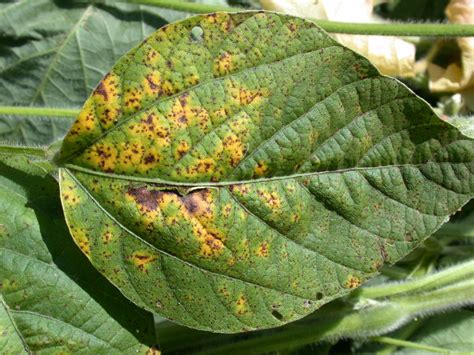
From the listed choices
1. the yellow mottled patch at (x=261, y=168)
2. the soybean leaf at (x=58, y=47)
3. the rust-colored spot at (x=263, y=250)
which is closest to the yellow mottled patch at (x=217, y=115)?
the yellow mottled patch at (x=261, y=168)

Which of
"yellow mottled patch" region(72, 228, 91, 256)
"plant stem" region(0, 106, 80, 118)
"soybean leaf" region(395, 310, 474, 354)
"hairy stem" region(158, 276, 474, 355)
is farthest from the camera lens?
"soybean leaf" region(395, 310, 474, 354)

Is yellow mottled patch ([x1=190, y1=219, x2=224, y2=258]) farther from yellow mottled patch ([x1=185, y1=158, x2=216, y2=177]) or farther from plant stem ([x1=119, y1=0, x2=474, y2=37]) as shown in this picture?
plant stem ([x1=119, y1=0, x2=474, y2=37])

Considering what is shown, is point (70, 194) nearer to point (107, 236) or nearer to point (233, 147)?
point (107, 236)

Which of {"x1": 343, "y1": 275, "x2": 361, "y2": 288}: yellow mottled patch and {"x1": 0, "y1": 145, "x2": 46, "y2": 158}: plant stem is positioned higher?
{"x1": 0, "y1": 145, "x2": 46, "y2": 158}: plant stem

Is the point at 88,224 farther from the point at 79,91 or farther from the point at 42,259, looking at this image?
the point at 79,91

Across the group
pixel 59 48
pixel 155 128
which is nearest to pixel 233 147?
pixel 155 128

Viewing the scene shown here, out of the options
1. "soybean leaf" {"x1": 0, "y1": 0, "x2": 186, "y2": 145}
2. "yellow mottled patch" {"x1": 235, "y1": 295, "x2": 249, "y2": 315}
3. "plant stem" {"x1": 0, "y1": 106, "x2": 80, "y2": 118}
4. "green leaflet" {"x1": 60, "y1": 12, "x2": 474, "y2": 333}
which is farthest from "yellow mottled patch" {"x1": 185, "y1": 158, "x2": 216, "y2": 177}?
"soybean leaf" {"x1": 0, "y1": 0, "x2": 186, "y2": 145}

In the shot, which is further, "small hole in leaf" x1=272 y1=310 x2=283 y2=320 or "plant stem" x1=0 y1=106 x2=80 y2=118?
"plant stem" x1=0 y1=106 x2=80 y2=118
